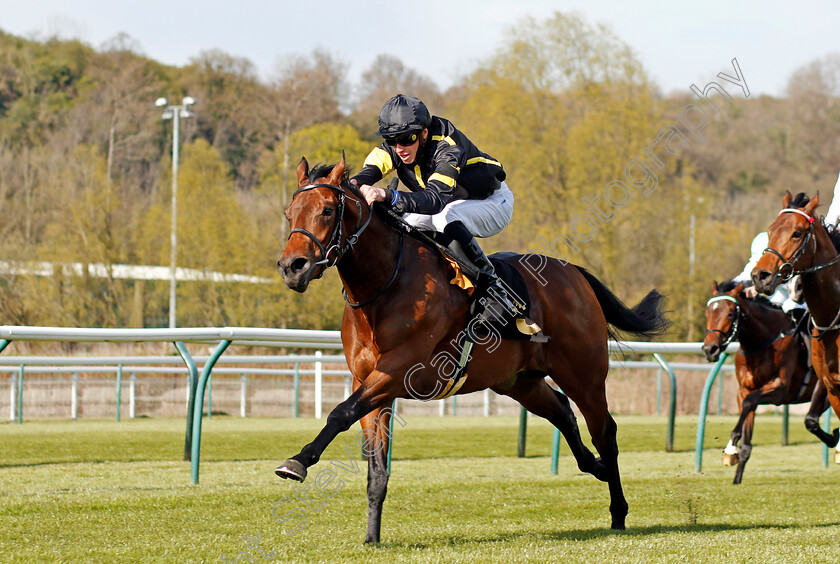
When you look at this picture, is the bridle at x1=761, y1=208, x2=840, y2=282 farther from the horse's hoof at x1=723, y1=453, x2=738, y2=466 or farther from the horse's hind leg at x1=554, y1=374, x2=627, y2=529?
the horse's hoof at x1=723, y1=453, x2=738, y2=466

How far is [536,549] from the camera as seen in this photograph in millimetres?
4277

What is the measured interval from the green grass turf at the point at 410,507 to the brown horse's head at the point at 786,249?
1479 mm

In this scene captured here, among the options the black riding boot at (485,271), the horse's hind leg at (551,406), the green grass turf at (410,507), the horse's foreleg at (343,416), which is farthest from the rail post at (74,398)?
the horse's foreleg at (343,416)

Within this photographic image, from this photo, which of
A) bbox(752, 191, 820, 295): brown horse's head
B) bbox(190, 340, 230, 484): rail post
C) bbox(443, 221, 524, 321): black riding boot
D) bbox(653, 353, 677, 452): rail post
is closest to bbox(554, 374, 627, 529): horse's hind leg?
bbox(443, 221, 524, 321): black riding boot

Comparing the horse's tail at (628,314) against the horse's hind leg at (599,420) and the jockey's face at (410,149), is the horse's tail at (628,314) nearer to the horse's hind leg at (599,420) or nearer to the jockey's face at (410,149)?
the horse's hind leg at (599,420)

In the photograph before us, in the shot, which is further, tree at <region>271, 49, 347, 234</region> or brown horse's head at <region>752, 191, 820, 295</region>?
tree at <region>271, 49, 347, 234</region>

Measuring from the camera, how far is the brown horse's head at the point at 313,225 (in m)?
3.82

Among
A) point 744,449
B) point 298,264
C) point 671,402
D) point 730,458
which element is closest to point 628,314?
point 298,264

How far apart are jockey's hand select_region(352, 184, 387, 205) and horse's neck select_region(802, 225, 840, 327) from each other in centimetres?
313

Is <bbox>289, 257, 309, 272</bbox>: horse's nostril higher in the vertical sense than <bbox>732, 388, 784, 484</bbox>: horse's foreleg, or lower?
higher

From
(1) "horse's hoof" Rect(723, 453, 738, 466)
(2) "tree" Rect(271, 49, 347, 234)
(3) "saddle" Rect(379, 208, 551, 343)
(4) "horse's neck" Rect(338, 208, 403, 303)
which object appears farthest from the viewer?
(2) "tree" Rect(271, 49, 347, 234)

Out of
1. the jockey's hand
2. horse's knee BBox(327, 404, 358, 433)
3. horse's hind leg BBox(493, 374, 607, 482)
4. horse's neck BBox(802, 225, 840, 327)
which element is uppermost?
the jockey's hand

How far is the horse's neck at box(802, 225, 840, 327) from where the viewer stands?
5934 mm

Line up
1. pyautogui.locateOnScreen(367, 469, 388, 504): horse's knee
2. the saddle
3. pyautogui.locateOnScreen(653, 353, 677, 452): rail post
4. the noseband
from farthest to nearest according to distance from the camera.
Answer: pyautogui.locateOnScreen(653, 353, 677, 452): rail post < the saddle < pyautogui.locateOnScreen(367, 469, 388, 504): horse's knee < the noseband
